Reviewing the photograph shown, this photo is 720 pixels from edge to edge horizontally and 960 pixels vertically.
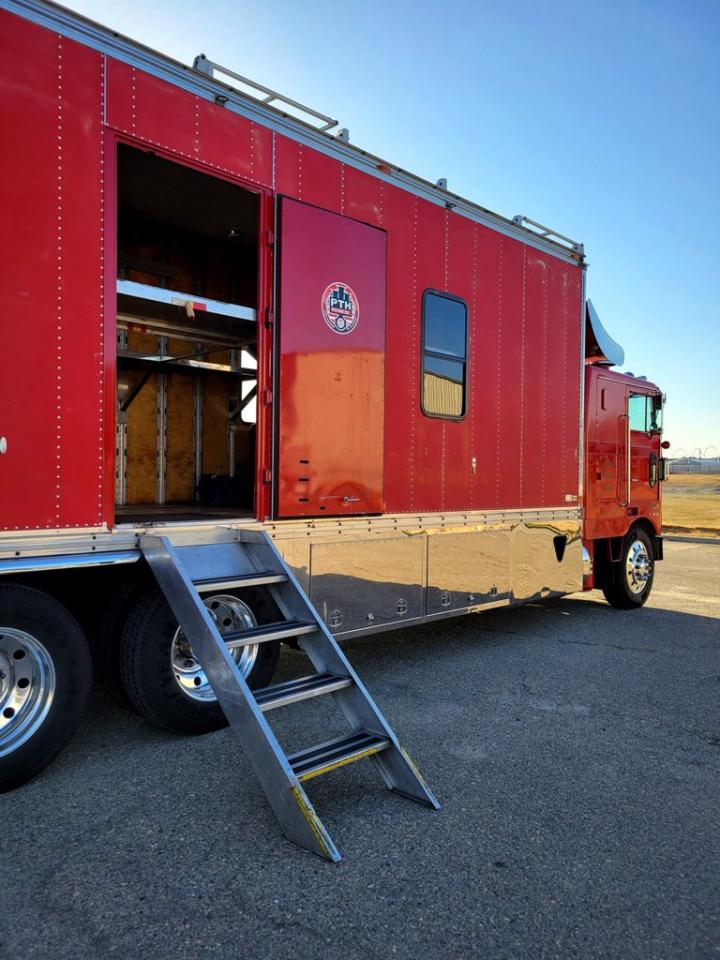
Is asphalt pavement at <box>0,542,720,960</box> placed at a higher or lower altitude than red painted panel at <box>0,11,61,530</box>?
lower

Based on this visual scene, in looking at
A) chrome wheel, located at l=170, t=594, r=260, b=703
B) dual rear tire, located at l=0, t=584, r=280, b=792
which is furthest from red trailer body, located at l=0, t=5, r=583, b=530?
chrome wheel, located at l=170, t=594, r=260, b=703

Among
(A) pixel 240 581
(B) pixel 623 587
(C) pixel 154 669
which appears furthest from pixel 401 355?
(B) pixel 623 587

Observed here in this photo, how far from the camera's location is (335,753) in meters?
3.14

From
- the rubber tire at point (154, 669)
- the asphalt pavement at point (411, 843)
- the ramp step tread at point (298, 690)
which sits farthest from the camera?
the rubber tire at point (154, 669)

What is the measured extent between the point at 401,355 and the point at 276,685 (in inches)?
104

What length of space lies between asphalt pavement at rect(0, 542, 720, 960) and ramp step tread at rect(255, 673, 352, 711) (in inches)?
18.8

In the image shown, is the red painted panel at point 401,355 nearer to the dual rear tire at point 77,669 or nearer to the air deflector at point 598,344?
the dual rear tire at point 77,669

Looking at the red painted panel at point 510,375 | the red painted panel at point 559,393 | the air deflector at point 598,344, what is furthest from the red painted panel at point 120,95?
the air deflector at point 598,344

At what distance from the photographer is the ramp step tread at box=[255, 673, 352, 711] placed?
3.15 metres

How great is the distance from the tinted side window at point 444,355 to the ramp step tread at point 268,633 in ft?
7.19

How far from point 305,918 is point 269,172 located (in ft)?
12.5

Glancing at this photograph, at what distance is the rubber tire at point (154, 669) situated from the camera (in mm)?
3754

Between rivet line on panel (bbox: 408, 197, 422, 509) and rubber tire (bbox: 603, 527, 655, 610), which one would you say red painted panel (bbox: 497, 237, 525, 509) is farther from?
rubber tire (bbox: 603, 527, 655, 610)

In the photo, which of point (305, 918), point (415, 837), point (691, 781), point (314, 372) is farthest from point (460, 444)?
point (305, 918)
